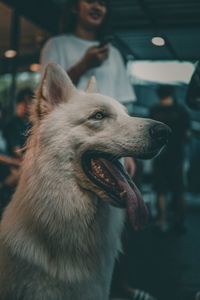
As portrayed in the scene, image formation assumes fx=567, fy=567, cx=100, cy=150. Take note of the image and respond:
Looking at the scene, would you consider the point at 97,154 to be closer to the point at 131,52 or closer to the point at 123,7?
the point at 131,52

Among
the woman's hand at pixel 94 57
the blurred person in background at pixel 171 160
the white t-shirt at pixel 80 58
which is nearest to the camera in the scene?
the woman's hand at pixel 94 57

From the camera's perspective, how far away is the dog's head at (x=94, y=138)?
7.44 feet

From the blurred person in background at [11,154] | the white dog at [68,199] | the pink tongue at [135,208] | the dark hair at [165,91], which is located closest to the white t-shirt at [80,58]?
the dark hair at [165,91]

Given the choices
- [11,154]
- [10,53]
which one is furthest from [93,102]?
[10,53]

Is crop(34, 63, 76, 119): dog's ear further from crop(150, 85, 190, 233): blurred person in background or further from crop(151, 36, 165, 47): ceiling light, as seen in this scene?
crop(150, 85, 190, 233): blurred person in background

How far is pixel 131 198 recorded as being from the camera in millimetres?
2275

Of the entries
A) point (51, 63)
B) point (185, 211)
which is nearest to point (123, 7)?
point (51, 63)

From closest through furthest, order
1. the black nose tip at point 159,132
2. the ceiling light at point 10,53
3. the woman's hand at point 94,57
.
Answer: the black nose tip at point 159,132 < the woman's hand at point 94,57 < the ceiling light at point 10,53

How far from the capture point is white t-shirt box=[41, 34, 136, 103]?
296cm

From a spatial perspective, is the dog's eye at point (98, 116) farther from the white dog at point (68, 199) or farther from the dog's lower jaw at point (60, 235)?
the dog's lower jaw at point (60, 235)

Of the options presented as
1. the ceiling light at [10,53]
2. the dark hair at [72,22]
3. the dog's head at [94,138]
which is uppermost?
the ceiling light at [10,53]

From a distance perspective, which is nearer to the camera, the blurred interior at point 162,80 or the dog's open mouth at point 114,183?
the dog's open mouth at point 114,183

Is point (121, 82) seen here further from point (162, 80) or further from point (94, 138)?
point (94, 138)

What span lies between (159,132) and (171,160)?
78.0 inches
